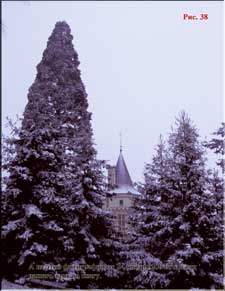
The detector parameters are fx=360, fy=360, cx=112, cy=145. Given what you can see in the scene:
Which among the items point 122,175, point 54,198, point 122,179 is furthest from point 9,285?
point 122,175

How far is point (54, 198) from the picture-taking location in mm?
9734

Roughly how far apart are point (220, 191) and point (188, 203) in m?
1.32

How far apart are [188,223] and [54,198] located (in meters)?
4.16

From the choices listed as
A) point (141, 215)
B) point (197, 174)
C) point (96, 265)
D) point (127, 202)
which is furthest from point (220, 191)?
point (127, 202)

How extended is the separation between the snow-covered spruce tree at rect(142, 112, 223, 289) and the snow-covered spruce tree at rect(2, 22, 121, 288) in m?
1.87

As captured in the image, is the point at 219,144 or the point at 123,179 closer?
the point at 219,144

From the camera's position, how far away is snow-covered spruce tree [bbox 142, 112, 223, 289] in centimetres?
1068

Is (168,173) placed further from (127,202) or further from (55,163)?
(127,202)

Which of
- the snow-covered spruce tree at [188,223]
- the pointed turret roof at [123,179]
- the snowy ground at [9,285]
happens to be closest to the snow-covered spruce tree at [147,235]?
the snow-covered spruce tree at [188,223]

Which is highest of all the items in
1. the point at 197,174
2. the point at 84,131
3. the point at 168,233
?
the point at 84,131

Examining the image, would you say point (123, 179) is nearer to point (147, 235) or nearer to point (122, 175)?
point (122, 175)

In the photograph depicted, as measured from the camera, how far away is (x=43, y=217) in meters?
9.70

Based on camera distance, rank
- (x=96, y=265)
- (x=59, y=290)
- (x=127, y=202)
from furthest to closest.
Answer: (x=127, y=202) → (x=96, y=265) → (x=59, y=290)

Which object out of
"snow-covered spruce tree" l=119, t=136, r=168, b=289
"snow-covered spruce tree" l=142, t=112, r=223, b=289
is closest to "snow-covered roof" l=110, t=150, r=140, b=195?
"snow-covered spruce tree" l=119, t=136, r=168, b=289
